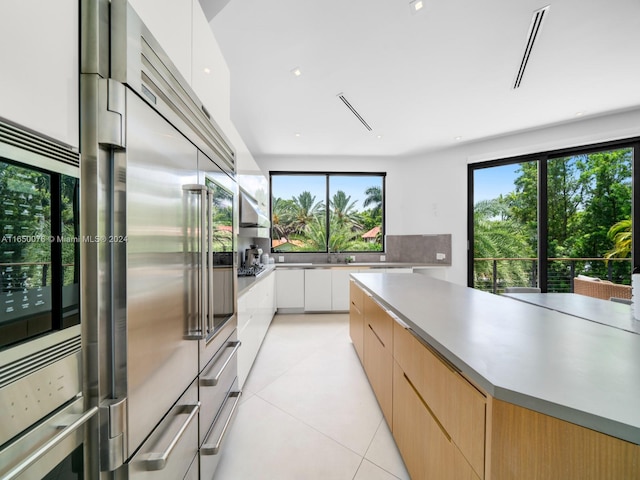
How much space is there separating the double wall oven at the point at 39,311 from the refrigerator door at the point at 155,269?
0.40 ft

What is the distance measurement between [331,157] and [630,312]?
432cm

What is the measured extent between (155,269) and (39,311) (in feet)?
1.05

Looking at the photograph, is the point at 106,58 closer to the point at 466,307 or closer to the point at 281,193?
the point at 466,307

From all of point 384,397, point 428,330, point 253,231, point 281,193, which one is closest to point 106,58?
point 428,330

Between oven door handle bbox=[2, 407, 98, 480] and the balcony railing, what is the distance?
16.3 ft

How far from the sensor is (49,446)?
50cm

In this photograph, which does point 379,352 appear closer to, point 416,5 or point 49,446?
point 49,446

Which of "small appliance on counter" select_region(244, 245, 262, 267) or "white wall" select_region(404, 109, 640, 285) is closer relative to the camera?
"white wall" select_region(404, 109, 640, 285)

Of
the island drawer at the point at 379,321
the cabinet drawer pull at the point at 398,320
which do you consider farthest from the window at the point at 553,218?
the cabinet drawer pull at the point at 398,320

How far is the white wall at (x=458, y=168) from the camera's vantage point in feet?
11.3

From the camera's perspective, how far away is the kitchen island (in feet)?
2.04

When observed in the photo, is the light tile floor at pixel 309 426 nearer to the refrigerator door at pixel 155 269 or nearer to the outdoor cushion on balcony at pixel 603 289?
the refrigerator door at pixel 155 269

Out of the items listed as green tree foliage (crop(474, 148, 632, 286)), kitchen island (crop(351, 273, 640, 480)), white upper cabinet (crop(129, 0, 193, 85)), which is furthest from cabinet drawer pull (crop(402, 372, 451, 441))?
green tree foliage (crop(474, 148, 632, 286))

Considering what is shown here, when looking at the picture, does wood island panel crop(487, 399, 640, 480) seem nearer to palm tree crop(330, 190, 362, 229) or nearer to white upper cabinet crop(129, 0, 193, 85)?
white upper cabinet crop(129, 0, 193, 85)
